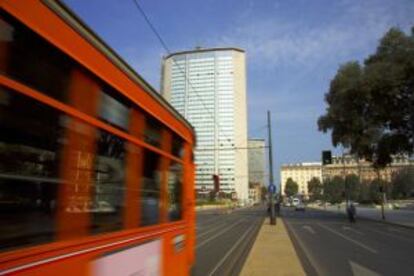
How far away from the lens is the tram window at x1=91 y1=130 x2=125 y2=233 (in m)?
4.61

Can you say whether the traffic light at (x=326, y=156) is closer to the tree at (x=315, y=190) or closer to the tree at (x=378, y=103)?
the tree at (x=378, y=103)

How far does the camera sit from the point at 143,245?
5.79m

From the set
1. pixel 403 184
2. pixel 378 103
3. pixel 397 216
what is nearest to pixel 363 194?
pixel 403 184

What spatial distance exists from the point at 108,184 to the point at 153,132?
64.5 inches

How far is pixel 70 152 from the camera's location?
4098 millimetres

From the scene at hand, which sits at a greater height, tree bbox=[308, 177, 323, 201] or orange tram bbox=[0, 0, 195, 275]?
tree bbox=[308, 177, 323, 201]

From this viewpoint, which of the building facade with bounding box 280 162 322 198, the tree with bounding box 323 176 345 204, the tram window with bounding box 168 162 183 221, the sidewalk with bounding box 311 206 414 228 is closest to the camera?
the tram window with bounding box 168 162 183 221

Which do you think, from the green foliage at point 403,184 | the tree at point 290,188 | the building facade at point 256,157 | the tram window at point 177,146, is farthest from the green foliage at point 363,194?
the tram window at point 177,146

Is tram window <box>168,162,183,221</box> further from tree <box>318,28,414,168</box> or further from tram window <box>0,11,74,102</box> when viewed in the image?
tree <box>318,28,414,168</box>

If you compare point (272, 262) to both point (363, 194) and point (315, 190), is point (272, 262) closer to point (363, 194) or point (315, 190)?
point (363, 194)

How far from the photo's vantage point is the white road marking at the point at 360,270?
13.1m

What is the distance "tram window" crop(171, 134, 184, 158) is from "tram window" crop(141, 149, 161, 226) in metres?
1.03

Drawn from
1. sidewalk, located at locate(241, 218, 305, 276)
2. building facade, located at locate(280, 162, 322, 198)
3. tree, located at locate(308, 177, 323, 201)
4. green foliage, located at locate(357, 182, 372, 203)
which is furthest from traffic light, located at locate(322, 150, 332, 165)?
building facade, located at locate(280, 162, 322, 198)

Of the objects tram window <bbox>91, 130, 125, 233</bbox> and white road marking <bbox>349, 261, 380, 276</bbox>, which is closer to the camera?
tram window <bbox>91, 130, 125, 233</bbox>
